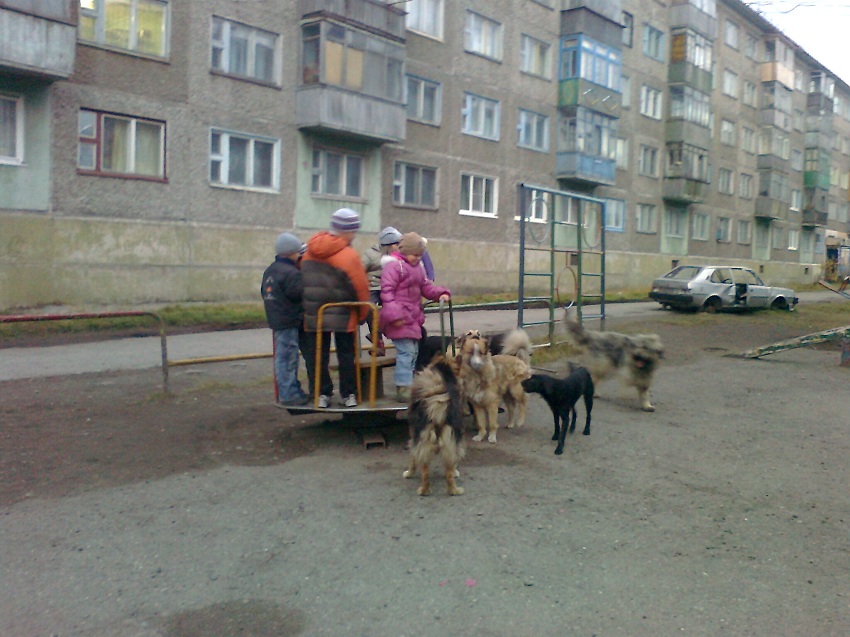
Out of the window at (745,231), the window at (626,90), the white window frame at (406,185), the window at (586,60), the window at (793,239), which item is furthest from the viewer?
the window at (793,239)

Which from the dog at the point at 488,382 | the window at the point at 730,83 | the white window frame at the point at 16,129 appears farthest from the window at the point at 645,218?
the dog at the point at 488,382

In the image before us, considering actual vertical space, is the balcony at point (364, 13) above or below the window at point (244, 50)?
above

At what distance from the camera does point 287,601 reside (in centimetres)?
402

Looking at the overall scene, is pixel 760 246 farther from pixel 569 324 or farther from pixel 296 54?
pixel 569 324

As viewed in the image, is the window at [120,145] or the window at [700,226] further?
the window at [700,226]

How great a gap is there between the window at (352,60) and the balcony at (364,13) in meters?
0.25

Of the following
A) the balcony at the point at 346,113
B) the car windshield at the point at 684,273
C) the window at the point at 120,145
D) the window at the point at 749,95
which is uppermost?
the window at the point at 749,95

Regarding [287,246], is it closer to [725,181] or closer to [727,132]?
[725,181]

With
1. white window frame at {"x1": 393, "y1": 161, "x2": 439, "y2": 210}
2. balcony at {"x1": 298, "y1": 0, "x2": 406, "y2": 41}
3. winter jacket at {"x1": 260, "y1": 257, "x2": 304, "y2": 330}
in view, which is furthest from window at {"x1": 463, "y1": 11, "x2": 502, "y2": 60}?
winter jacket at {"x1": 260, "y1": 257, "x2": 304, "y2": 330}

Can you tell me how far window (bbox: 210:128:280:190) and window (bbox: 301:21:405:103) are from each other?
2.36 metres

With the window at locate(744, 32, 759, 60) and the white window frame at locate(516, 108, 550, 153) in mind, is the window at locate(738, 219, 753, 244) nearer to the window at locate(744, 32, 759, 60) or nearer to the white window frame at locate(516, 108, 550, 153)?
the window at locate(744, 32, 759, 60)

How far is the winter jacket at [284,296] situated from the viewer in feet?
22.7

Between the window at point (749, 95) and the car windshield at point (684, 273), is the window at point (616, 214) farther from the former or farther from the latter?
the window at point (749, 95)

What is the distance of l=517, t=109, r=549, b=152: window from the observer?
1221 inches
